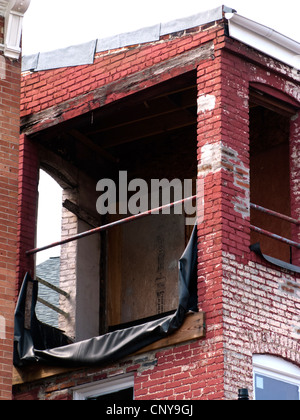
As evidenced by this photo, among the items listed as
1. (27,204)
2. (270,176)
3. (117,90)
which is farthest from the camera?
(270,176)

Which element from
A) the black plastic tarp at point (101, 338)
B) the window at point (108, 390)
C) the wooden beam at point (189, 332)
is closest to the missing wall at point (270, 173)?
the black plastic tarp at point (101, 338)

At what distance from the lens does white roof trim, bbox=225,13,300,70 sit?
1719 cm

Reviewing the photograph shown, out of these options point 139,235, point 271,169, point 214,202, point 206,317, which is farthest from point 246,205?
point 139,235

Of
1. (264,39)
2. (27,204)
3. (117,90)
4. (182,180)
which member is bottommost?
(27,204)

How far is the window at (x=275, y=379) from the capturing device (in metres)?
16.1

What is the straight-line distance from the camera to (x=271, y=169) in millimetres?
19688

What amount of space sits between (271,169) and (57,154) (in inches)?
143

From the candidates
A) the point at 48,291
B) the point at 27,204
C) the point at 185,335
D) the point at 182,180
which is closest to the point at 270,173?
the point at 182,180

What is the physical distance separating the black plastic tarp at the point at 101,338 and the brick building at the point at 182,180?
12cm

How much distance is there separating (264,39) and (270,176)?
9.45 feet

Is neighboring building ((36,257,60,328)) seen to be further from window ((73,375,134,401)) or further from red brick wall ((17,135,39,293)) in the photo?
window ((73,375,134,401))

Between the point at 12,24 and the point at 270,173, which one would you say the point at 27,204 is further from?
the point at 270,173

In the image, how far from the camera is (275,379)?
53.5 ft

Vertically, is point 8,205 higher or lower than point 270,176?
lower
